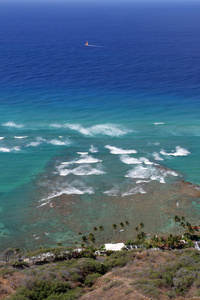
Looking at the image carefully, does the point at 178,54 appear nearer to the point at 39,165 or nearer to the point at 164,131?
the point at 164,131

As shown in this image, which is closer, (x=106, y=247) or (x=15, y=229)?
(x=106, y=247)

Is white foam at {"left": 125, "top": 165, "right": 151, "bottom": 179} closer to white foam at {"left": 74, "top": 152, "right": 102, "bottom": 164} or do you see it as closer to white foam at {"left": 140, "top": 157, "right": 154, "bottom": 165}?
white foam at {"left": 140, "top": 157, "right": 154, "bottom": 165}

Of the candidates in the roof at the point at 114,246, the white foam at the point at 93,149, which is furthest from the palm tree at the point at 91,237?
the white foam at the point at 93,149

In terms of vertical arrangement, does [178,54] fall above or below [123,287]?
above

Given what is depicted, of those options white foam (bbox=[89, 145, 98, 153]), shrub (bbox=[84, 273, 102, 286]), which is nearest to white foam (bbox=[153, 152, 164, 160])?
white foam (bbox=[89, 145, 98, 153])

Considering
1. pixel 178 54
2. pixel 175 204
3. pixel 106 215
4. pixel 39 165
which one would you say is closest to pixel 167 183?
pixel 175 204

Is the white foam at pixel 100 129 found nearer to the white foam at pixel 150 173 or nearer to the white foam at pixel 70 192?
the white foam at pixel 150 173

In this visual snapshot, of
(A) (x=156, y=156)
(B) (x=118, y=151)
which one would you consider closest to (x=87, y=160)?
(B) (x=118, y=151)
